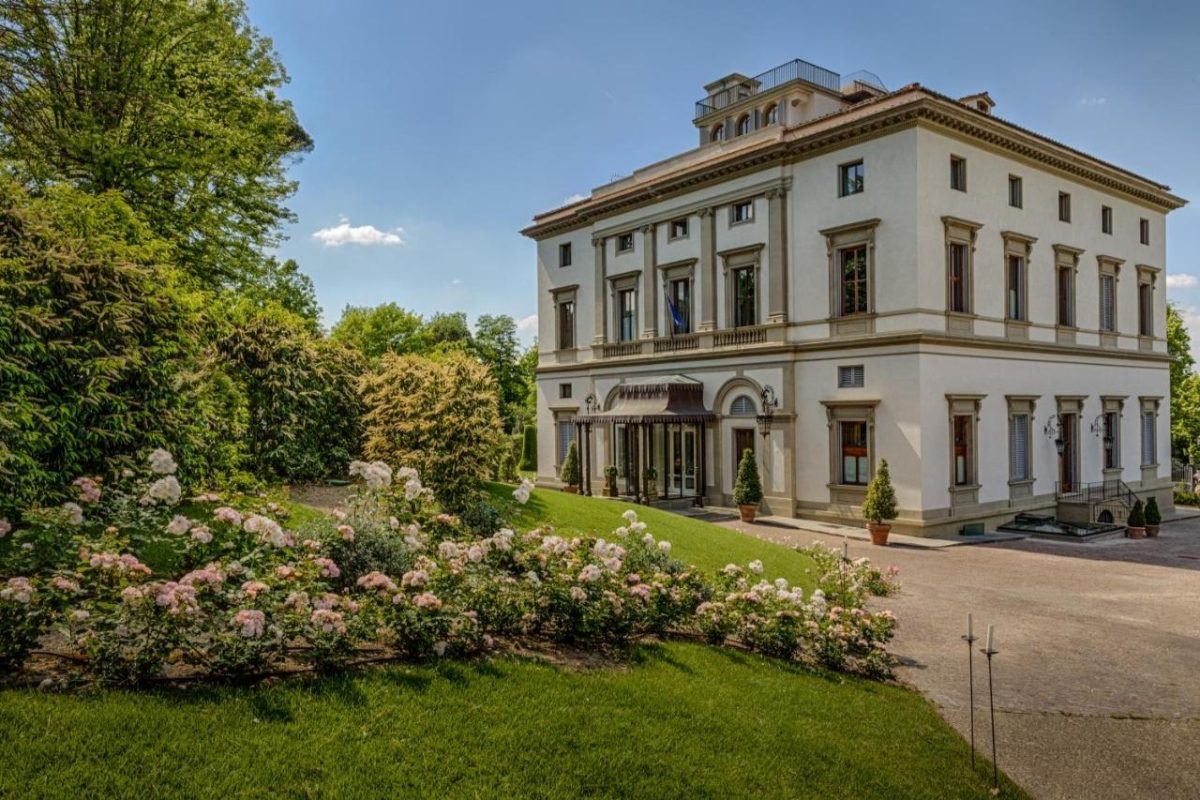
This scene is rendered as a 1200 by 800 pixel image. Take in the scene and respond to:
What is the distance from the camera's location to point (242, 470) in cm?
1372

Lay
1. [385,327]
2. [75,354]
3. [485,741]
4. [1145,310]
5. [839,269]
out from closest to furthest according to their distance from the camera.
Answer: [485,741] < [75,354] < [839,269] < [1145,310] < [385,327]

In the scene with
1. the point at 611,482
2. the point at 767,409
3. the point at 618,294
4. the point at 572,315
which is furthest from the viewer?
the point at 572,315

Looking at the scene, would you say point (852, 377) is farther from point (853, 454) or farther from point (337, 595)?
point (337, 595)

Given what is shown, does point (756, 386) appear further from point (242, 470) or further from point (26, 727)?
point (26, 727)

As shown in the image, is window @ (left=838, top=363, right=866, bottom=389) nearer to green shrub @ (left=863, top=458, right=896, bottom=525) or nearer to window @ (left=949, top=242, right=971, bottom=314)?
green shrub @ (left=863, top=458, right=896, bottom=525)

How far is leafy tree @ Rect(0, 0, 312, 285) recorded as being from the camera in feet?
53.0

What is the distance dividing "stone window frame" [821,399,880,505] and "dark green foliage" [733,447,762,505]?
7.21 ft

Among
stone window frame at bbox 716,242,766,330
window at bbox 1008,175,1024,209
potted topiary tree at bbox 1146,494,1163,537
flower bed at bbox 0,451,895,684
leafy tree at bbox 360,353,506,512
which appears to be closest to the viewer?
flower bed at bbox 0,451,895,684

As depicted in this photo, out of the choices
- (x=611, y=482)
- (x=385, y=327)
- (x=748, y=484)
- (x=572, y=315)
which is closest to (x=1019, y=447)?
(x=748, y=484)

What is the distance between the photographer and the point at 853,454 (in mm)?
22891

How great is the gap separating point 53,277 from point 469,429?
632 cm

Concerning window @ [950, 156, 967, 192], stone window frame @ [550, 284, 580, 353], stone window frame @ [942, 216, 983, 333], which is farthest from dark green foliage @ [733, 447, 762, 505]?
stone window frame @ [550, 284, 580, 353]

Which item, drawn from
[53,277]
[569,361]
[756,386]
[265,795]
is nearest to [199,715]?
[265,795]

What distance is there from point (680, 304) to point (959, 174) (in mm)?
10132
